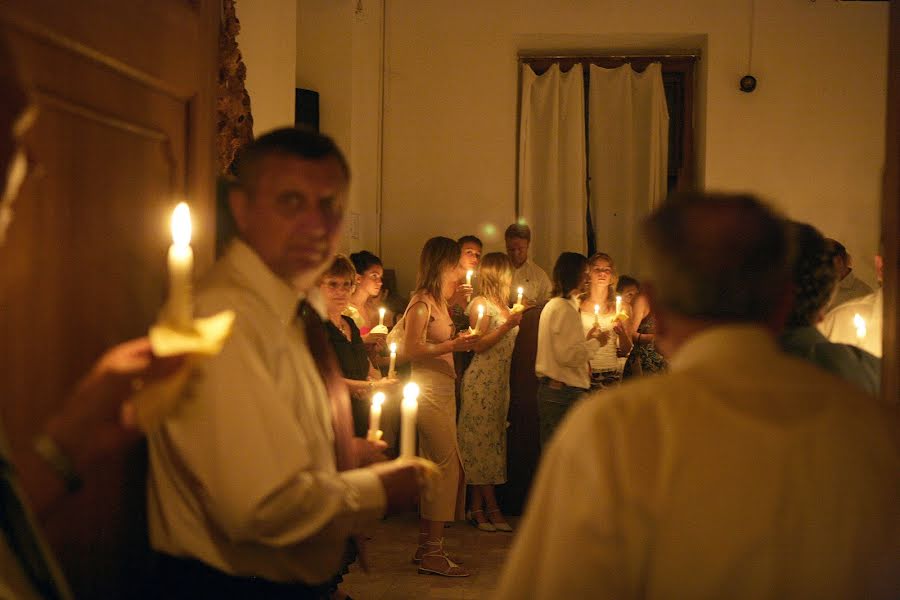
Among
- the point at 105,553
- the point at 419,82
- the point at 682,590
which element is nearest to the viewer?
the point at 682,590

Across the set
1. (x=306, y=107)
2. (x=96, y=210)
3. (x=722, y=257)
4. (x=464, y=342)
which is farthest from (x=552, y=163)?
(x=722, y=257)

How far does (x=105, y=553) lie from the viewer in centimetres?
151

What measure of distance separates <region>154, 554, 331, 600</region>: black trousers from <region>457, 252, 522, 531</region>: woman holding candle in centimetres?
365

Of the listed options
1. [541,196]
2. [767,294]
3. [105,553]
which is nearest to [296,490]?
[105,553]

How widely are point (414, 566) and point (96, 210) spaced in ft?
11.1

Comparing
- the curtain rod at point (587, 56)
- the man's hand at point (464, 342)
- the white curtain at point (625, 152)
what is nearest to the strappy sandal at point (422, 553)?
the man's hand at point (464, 342)

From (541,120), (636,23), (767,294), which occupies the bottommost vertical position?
(767,294)

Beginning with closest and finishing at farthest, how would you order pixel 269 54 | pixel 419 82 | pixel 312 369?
pixel 312 369
pixel 269 54
pixel 419 82

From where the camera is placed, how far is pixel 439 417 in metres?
4.36

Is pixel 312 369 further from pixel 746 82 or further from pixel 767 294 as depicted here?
pixel 746 82

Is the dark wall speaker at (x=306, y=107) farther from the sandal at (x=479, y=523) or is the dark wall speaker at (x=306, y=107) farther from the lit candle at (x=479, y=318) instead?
the sandal at (x=479, y=523)

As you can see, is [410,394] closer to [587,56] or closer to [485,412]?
[485,412]

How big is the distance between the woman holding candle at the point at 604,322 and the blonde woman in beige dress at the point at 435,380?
1.02 m

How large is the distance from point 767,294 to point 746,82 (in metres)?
6.52
